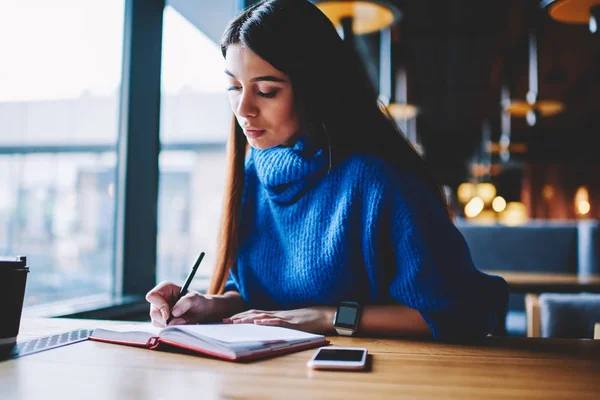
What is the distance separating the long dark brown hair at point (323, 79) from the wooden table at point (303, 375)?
494 mm

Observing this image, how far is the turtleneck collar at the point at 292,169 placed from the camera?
1491 millimetres

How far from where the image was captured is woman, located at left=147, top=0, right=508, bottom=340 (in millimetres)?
1281

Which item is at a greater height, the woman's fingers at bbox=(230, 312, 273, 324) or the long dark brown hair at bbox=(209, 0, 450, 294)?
the long dark brown hair at bbox=(209, 0, 450, 294)

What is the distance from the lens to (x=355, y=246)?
140 cm

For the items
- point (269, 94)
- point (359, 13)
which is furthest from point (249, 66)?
point (359, 13)

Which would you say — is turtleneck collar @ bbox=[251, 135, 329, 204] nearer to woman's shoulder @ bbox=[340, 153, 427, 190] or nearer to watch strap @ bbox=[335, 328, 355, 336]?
woman's shoulder @ bbox=[340, 153, 427, 190]

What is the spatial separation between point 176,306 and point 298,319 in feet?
0.95

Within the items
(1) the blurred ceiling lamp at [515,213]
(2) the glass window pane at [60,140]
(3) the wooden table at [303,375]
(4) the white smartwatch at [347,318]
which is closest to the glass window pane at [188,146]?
(2) the glass window pane at [60,140]

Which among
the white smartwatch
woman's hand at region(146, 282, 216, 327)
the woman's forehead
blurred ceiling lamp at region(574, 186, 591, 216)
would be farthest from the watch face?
blurred ceiling lamp at region(574, 186, 591, 216)

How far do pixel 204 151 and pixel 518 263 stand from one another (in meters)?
3.02

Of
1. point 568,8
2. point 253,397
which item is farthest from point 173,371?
point 568,8

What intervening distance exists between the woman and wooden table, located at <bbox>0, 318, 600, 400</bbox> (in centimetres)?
15

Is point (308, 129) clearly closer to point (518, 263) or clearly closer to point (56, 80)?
point (56, 80)

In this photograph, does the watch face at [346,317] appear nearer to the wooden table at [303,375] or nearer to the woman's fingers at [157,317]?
the wooden table at [303,375]
